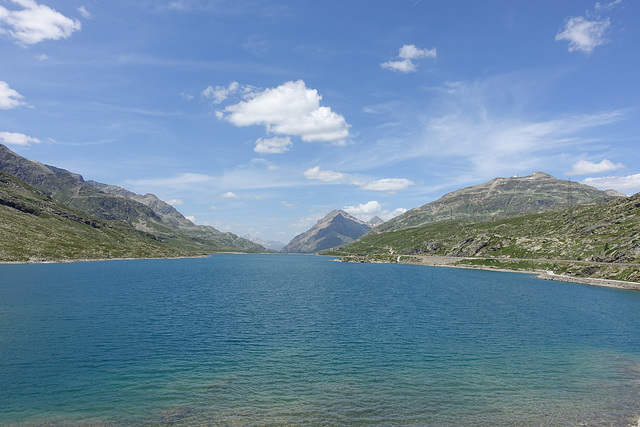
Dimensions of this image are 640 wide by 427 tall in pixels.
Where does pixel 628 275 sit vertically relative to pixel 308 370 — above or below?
above

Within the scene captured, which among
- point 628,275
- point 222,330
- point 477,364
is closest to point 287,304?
point 222,330

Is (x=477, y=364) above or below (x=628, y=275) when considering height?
below

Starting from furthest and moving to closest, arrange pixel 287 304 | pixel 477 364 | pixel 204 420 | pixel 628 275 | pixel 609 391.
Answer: pixel 628 275 → pixel 287 304 → pixel 477 364 → pixel 609 391 → pixel 204 420

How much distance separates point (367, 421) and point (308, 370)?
13652mm

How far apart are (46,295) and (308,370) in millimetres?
88236

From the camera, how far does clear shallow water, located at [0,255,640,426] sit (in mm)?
31250

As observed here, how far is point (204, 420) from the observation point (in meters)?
29.2

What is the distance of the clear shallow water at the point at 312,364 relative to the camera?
31250mm

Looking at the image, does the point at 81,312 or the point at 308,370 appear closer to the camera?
the point at 308,370

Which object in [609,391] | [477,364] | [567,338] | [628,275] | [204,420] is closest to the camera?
[204,420]

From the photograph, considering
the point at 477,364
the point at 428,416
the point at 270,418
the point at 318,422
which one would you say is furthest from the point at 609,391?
Answer: the point at 270,418

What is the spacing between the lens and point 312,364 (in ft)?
144

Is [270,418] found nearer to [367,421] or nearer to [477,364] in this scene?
[367,421]

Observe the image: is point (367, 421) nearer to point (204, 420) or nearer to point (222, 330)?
point (204, 420)
